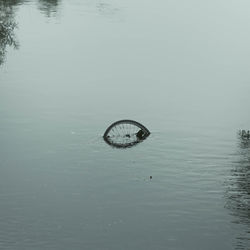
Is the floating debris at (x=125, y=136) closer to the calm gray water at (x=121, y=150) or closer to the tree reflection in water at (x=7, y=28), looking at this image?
the calm gray water at (x=121, y=150)

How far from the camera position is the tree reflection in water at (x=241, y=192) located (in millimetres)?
51625

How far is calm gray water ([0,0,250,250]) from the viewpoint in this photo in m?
53.3

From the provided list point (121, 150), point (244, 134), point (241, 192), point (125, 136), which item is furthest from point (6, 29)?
point (241, 192)

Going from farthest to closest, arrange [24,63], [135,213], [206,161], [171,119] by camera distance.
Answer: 1. [24,63]
2. [171,119]
3. [206,161]
4. [135,213]

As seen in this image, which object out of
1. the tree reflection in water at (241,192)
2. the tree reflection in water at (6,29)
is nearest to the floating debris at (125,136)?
the tree reflection in water at (241,192)

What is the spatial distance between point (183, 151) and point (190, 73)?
54742mm

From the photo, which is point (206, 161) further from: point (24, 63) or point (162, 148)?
point (24, 63)

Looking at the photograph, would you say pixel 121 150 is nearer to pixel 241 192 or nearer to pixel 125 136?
pixel 125 136

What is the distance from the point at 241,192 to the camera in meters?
63.0

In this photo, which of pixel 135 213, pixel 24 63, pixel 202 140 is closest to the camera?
pixel 135 213

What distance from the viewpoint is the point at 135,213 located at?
2229 inches

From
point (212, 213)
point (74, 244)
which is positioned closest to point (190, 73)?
point (212, 213)

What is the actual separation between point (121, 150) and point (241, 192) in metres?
21.4

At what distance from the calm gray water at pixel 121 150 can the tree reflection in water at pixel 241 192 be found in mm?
152
